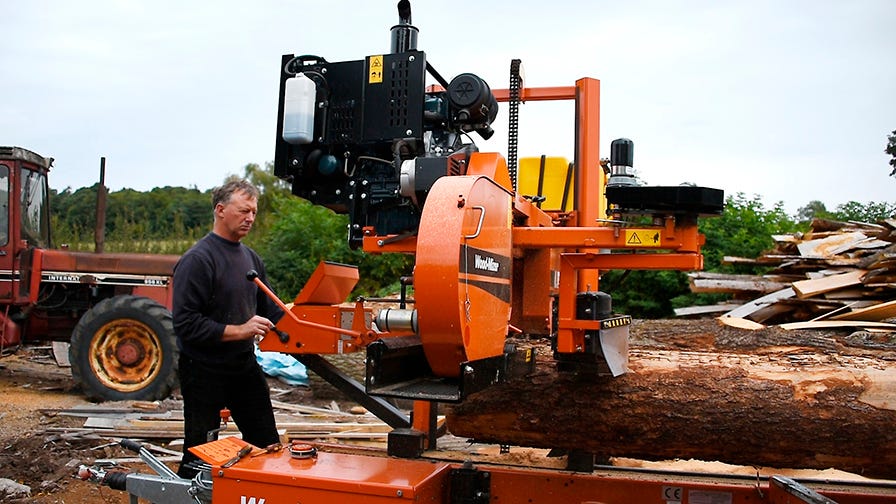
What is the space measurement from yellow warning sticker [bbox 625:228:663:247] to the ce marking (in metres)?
1.21

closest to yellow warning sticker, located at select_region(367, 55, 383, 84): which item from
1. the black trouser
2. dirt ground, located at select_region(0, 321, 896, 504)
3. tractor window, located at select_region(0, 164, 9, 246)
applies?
the black trouser

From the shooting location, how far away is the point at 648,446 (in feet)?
14.0

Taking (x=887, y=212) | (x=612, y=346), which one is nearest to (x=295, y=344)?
(x=612, y=346)

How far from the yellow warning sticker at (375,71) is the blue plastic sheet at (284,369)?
609 cm

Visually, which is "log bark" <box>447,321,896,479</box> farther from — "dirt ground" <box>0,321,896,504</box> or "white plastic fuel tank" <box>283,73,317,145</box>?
"white plastic fuel tank" <box>283,73,317,145</box>

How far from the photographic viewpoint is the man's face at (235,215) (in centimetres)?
425

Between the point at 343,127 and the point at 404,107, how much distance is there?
0.41m

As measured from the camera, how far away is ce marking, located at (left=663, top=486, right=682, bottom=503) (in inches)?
155

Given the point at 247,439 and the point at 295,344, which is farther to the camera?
the point at 295,344

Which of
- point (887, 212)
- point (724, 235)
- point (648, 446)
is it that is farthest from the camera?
point (887, 212)

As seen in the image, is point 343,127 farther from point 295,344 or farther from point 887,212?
point 887,212

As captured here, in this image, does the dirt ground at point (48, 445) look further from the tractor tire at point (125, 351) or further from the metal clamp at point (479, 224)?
the metal clamp at point (479, 224)

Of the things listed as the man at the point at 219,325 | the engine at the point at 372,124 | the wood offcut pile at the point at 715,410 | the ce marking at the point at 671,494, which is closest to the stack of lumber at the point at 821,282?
the wood offcut pile at the point at 715,410

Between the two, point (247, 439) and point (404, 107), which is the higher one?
point (404, 107)
